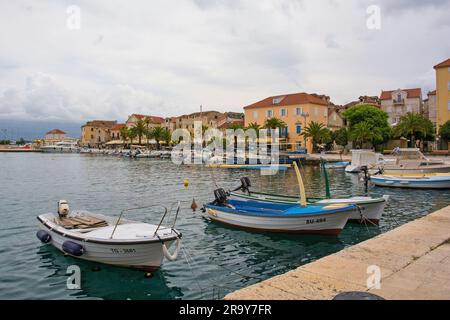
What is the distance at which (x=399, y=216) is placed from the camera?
20875mm

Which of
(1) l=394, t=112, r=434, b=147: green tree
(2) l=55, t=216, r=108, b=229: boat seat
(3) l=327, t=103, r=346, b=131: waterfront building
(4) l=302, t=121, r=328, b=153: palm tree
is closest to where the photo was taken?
(2) l=55, t=216, r=108, b=229: boat seat

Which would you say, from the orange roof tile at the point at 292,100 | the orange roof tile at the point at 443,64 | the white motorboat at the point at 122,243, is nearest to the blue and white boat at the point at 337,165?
the orange roof tile at the point at 292,100

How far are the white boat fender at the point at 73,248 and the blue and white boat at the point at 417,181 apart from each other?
28752mm

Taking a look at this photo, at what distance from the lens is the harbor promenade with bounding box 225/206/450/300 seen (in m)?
6.94

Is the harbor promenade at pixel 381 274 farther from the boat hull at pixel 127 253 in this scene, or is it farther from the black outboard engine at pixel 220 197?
the black outboard engine at pixel 220 197

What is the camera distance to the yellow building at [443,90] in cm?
6606

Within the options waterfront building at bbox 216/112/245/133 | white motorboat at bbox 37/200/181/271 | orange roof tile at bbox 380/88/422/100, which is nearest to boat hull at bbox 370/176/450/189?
white motorboat at bbox 37/200/181/271

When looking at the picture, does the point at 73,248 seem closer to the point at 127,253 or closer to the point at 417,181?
the point at 127,253

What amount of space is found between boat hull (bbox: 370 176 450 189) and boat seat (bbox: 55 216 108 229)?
89.2ft

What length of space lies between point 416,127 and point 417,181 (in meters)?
36.7

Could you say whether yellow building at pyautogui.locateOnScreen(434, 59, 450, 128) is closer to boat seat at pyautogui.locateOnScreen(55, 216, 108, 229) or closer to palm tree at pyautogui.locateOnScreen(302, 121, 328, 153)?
palm tree at pyautogui.locateOnScreen(302, 121, 328, 153)

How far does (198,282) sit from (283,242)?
5491 millimetres
